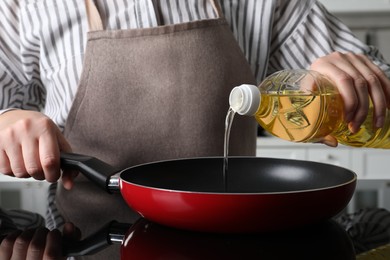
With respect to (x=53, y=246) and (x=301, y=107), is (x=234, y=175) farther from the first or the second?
(x=53, y=246)

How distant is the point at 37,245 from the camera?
1.55ft

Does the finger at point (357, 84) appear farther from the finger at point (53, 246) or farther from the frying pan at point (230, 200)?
the finger at point (53, 246)

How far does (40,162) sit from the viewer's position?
619 millimetres

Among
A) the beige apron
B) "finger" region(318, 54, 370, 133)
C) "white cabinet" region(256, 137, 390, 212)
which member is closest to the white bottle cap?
"finger" region(318, 54, 370, 133)

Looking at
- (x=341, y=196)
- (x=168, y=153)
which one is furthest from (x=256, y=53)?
(x=341, y=196)

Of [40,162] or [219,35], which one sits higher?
[219,35]

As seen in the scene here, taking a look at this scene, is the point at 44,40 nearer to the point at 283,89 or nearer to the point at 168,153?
the point at 168,153

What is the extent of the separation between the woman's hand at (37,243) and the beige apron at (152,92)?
26cm

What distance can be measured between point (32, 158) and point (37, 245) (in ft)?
0.56

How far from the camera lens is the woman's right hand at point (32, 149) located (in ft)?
1.98

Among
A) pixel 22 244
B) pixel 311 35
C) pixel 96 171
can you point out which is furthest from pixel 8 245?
pixel 311 35

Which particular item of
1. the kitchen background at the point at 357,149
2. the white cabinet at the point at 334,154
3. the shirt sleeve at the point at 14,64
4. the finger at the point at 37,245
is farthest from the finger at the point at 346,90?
the white cabinet at the point at 334,154

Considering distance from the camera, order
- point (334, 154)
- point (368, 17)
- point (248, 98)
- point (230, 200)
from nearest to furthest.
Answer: point (230, 200)
point (248, 98)
point (334, 154)
point (368, 17)

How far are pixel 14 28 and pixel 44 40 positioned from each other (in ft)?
0.20
